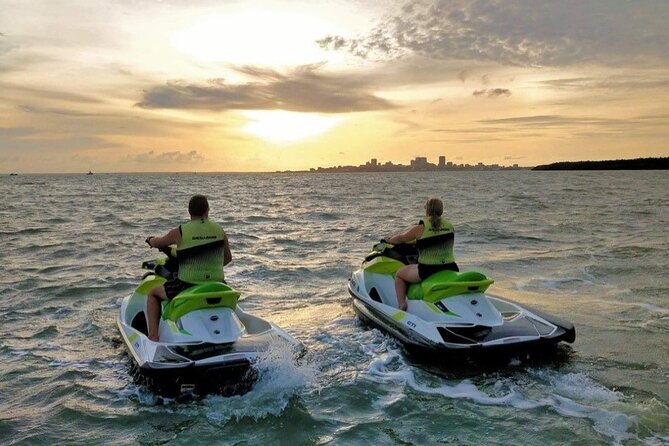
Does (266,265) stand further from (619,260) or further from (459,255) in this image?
(619,260)

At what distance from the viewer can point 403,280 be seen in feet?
27.2

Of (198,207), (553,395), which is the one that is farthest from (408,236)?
(198,207)

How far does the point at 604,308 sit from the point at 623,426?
16.8ft

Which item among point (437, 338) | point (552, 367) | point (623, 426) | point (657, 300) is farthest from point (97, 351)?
point (657, 300)

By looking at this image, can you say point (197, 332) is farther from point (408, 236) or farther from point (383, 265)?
point (383, 265)

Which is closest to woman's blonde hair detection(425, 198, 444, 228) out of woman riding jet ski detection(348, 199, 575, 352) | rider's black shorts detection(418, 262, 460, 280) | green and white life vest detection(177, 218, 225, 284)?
woman riding jet ski detection(348, 199, 575, 352)

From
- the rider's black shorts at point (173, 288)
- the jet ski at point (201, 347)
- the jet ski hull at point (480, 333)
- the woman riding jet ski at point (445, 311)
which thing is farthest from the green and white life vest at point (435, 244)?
the rider's black shorts at point (173, 288)

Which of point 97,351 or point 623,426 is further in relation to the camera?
point 97,351

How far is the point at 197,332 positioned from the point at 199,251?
912 millimetres

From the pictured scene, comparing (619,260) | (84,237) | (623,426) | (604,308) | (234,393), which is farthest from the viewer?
(84,237)

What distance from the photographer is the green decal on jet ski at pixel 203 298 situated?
251 inches

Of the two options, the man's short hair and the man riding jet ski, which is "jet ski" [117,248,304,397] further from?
the man's short hair

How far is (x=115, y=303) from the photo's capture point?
10.9 meters

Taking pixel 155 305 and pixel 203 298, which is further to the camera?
pixel 155 305
